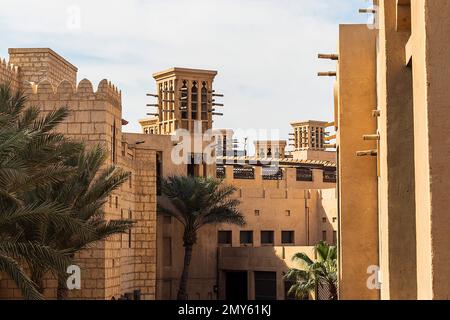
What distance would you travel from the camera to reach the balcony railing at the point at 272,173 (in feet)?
141

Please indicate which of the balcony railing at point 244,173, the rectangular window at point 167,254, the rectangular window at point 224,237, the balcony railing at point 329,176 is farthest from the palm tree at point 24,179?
the balcony railing at point 329,176

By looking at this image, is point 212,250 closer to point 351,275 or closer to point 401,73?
point 351,275

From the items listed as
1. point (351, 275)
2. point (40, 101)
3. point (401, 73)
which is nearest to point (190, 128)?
point (40, 101)

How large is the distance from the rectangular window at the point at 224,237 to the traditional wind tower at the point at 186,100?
878cm

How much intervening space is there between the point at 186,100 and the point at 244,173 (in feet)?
20.5

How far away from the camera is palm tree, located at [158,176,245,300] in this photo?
32719mm

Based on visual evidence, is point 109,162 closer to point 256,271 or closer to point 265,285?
point 265,285

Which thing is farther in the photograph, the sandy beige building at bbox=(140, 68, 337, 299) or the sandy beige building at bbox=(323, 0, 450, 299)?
the sandy beige building at bbox=(140, 68, 337, 299)

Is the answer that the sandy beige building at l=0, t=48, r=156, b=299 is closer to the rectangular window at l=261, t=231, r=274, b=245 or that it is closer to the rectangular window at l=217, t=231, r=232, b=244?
the rectangular window at l=217, t=231, r=232, b=244

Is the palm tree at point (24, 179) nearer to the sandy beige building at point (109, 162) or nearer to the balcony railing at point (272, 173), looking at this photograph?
the sandy beige building at point (109, 162)

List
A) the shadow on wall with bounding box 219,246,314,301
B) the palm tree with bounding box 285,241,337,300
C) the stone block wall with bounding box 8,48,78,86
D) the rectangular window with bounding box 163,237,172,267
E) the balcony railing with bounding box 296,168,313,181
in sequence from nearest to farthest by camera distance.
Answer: the stone block wall with bounding box 8,48,78,86 < the palm tree with bounding box 285,241,337,300 < the shadow on wall with bounding box 219,246,314,301 < the rectangular window with bounding box 163,237,172,267 < the balcony railing with bounding box 296,168,313,181

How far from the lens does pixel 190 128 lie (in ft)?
148

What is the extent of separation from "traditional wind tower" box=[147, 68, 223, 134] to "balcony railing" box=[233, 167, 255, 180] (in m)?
4.37

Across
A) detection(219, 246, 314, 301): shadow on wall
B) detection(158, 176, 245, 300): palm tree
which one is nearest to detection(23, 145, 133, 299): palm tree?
detection(219, 246, 314, 301): shadow on wall
